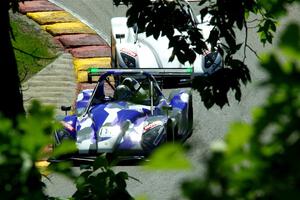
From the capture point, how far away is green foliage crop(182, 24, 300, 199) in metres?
1.47

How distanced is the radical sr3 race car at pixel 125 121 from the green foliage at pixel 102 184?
22.2 ft

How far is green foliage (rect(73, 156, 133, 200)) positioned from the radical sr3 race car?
6.75 m

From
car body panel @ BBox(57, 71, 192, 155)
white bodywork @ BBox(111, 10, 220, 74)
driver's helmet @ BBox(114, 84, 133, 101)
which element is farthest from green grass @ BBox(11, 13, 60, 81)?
driver's helmet @ BBox(114, 84, 133, 101)

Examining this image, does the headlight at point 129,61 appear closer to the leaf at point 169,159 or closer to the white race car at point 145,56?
the white race car at point 145,56

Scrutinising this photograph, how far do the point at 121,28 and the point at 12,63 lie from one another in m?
11.5

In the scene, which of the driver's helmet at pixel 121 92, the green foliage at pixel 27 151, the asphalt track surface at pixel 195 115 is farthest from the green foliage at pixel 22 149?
the driver's helmet at pixel 121 92

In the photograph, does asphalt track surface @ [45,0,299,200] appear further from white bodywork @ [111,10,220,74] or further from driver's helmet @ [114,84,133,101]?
driver's helmet @ [114,84,133,101]

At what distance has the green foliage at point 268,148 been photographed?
1.47 metres

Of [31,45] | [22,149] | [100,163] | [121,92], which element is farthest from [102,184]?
[31,45]

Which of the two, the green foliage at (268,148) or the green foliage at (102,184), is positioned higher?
the green foliage at (268,148)

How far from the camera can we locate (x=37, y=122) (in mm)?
1674

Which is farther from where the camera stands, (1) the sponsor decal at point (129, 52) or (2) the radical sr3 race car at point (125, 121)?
(1) the sponsor decal at point (129, 52)

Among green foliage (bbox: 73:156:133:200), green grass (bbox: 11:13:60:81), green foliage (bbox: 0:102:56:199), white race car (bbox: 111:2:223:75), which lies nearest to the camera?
green foliage (bbox: 0:102:56:199)

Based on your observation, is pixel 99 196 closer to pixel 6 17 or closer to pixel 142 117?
pixel 6 17
